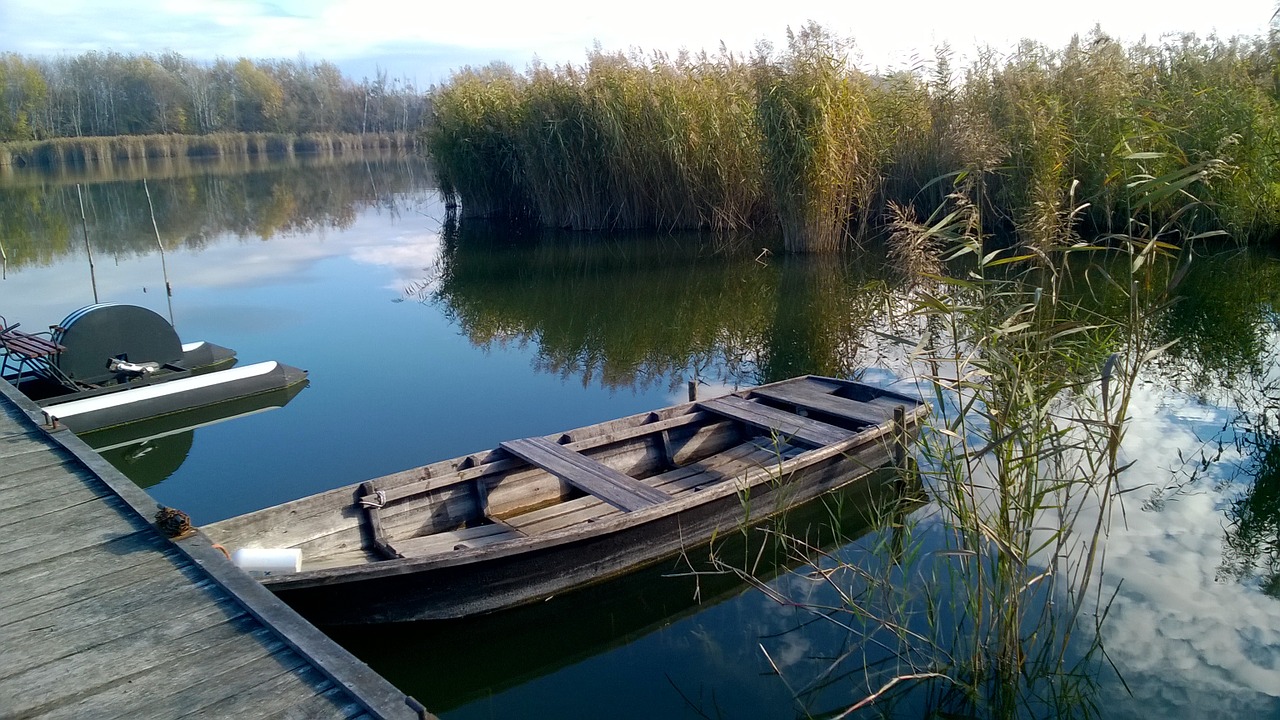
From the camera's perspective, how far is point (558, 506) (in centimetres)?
512

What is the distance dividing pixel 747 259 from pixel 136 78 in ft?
203

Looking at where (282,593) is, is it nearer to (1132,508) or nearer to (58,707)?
(58,707)

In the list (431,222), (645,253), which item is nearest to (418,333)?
(645,253)

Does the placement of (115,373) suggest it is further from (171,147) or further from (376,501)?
(171,147)

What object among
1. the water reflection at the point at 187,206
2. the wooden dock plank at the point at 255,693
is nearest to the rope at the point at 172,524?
the wooden dock plank at the point at 255,693

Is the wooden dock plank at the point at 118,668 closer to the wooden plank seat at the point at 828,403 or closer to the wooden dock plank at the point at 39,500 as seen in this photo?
the wooden dock plank at the point at 39,500

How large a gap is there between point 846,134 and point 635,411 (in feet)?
23.6

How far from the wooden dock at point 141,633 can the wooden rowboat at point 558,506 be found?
42 cm

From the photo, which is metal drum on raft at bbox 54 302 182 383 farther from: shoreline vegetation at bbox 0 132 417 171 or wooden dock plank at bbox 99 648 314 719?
shoreline vegetation at bbox 0 132 417 171

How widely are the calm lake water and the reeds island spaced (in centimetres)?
98

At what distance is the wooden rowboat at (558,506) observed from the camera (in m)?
3.93

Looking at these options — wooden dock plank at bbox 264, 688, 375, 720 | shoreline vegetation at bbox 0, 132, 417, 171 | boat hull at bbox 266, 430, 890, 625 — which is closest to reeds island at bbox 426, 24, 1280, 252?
boat hull at bbox 266, 430, 890, 625

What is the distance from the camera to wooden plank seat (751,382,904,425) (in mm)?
5832

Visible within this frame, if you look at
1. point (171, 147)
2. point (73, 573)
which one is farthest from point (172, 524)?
point (171, 147)
